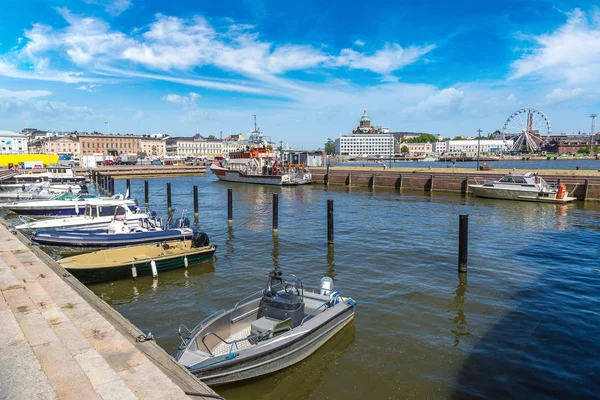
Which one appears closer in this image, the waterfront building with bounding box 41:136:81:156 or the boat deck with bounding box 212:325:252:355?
the boat deck with bounding box 212:325:252:355

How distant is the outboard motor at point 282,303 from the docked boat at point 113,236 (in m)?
9.49

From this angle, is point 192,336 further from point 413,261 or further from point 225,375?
point 413,261

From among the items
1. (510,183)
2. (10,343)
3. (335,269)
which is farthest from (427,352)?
(510,183)

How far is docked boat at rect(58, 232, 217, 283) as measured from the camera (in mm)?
14542

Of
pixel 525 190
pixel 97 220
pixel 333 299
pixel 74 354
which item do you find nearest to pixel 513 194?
pixel 525 190

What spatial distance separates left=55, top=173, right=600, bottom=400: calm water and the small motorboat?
240 cm

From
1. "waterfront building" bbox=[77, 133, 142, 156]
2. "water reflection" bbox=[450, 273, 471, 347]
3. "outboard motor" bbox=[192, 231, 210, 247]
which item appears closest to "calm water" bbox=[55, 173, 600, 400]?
"water reflection" bbox=[450, 273, 471, 347]

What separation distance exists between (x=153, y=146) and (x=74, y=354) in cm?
19081

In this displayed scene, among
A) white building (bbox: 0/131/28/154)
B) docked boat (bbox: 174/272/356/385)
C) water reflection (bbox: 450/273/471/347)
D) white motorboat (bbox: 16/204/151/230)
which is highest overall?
white building (bbox: 0/131/28/154)

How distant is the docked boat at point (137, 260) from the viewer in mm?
14542

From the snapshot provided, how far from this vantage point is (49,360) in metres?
5.60

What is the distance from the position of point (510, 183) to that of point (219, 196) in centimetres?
3120

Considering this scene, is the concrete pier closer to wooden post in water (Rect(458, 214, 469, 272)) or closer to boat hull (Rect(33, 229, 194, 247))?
boat hull (Rect(33, 229, 194, 247))

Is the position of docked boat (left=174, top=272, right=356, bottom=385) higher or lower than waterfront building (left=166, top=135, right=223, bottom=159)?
lower
